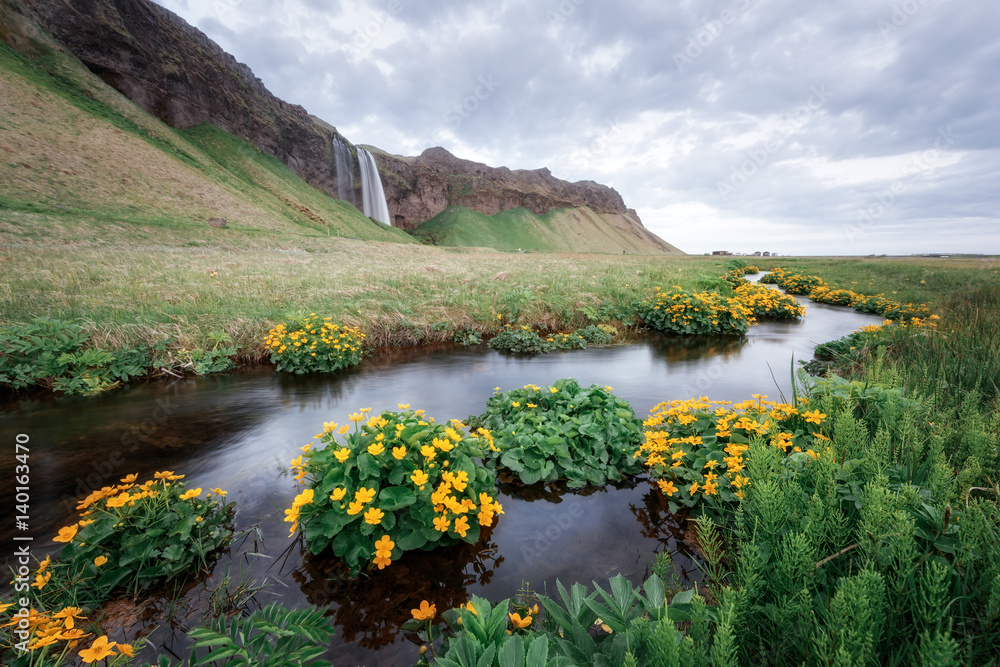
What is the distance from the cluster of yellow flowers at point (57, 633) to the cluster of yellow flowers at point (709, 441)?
3.54 m

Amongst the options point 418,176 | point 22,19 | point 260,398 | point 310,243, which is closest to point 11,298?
point 260,398

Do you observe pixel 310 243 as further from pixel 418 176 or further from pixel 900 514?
pixel 418 176

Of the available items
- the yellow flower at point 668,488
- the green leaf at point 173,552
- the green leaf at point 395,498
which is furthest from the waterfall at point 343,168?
the yellow flower at point 668,488

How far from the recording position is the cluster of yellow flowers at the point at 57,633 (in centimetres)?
163

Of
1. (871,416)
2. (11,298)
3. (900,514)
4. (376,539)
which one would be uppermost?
(11,298)

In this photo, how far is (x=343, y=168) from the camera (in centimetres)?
9212

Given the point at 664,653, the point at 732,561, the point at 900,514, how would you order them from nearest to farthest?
the point at 664,653
the point at 900,514
the point at 732,561

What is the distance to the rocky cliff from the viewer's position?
55312 millimetres

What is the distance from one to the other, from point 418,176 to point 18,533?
4917 inches

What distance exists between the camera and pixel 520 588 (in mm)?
2707

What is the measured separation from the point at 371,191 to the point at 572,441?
106115 millimetres

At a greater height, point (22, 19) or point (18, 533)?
point (22, 19)

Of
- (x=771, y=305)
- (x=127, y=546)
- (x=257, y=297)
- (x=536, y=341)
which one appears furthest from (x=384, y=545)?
(x=771, y=305)

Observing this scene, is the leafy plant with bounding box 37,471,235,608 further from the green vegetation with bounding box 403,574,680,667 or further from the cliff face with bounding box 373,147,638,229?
the cliff face with bounding box 373,147,638,229
